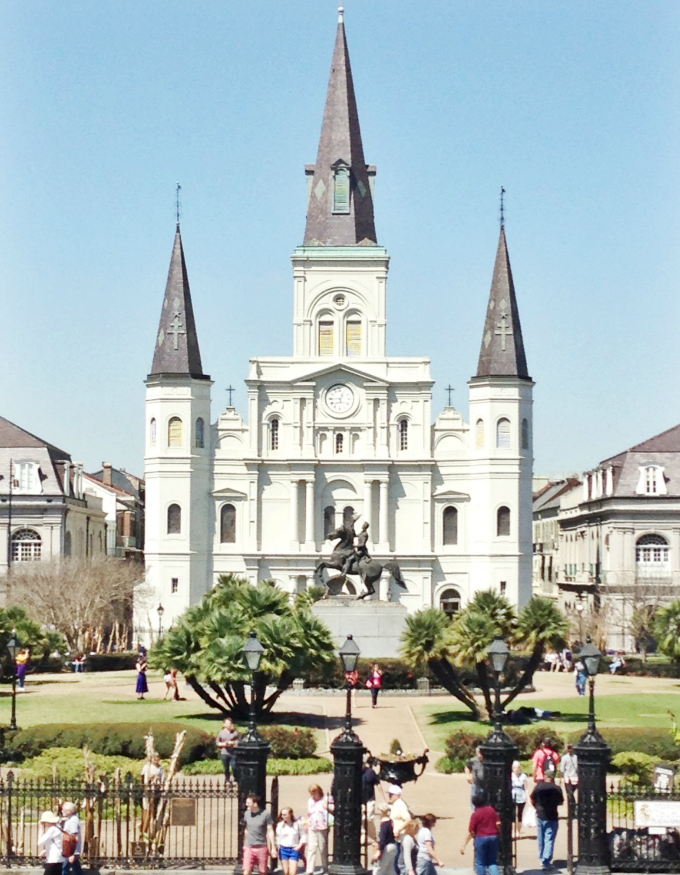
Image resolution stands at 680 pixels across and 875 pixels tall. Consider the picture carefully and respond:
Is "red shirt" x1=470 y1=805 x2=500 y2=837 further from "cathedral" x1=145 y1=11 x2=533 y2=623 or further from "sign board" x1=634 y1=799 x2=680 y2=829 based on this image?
"cathedral" x1=145 y1=11 x2=533 y2=623

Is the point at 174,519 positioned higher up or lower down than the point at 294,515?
lower down

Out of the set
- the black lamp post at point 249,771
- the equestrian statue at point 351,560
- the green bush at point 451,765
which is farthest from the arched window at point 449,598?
the black lamp post at point 249,771

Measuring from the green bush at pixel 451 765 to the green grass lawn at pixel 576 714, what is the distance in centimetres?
362

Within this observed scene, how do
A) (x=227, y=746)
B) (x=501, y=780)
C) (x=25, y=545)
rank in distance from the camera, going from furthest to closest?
(x=25, y=545) → (x=227, y=746) → (x=501, y=780)

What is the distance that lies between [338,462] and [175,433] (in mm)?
9933

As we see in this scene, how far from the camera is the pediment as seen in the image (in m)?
103

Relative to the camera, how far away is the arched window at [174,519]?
102688mm

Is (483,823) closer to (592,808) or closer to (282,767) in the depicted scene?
(592,808)

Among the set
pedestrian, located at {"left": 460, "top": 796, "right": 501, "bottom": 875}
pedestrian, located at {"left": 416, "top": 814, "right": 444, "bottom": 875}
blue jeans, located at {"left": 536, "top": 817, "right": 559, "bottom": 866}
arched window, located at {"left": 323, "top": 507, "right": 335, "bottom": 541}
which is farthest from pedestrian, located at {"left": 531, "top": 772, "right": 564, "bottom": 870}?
arched window, located at {"left": 323, "top": 507, "right": 335, "bottom": 541}

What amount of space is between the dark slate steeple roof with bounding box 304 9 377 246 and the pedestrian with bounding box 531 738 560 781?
254ft

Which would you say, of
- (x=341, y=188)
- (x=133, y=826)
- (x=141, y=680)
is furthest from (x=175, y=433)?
(x=133, y=826)

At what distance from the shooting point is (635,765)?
35.0 meters

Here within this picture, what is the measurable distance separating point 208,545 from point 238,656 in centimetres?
5836

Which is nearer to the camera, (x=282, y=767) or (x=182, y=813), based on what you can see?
(x=182, y=813)
